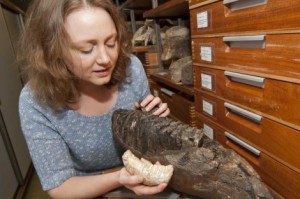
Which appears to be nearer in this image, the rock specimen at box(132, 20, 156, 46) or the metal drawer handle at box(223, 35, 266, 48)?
the metal drawer handle at box(223, 35, 266, 48)

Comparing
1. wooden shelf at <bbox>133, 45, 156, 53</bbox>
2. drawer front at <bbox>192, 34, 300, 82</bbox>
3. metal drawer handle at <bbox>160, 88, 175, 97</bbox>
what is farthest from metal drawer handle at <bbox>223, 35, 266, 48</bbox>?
wooden shelf at <bbox>133, 45, 156, 53</bbox>

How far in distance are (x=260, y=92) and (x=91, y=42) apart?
1.39 feet

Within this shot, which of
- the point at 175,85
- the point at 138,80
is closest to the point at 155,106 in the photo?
the point at 138,80

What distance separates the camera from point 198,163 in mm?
478

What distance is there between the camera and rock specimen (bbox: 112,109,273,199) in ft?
1.52

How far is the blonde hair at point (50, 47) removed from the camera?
0.60 m

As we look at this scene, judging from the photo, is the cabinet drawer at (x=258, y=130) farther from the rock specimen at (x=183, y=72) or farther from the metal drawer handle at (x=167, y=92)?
the metal drawer handle at (x=167, y=92)

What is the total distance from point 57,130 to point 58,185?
15cm

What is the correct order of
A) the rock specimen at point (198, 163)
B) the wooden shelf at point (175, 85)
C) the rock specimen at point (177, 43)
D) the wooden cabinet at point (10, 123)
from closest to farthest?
1. the rock specimen at point (198, 163)
2. the wooden shelf at point (175, 85)
3. the rock specimen at point (177, 43)
4. the wooden cabinet at point (10, 123)

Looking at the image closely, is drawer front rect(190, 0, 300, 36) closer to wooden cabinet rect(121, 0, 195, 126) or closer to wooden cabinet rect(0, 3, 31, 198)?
wooden cabinet rect(121, 0, 195, 126)

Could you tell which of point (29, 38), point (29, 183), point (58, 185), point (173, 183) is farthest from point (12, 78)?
point (173, 183)

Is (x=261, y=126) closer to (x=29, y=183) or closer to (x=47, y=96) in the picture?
(x=47, y=96)

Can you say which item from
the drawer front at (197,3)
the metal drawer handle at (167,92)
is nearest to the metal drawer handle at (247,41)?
the drawer front at (197,3)

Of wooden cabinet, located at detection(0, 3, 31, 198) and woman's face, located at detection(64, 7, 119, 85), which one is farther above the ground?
woman's face, located at detection(64, 7, 119, 85)
